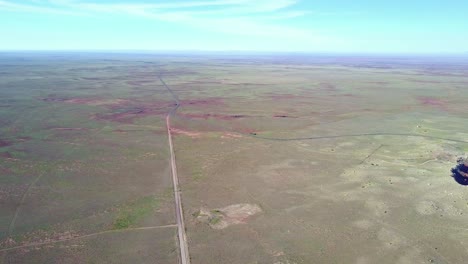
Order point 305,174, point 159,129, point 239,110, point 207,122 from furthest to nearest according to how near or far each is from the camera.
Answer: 1. point 239,110
2. point 207,122
3. point 159,129
4. point 305,174

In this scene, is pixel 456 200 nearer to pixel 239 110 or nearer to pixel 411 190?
pixel 411 190

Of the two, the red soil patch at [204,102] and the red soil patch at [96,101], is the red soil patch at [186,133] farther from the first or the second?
the red soil patch at [96,101]

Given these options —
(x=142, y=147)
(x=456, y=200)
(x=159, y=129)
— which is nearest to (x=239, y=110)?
(x=159, y=129)

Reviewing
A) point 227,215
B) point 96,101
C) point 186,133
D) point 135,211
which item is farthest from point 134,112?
point 227,215

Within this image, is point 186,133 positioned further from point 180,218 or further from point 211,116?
point 180,218

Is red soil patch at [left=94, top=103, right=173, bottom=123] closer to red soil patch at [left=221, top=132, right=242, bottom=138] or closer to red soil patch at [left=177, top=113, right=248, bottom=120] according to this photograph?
red soil patch at [left=177, top=113, right=248, bottom=120]

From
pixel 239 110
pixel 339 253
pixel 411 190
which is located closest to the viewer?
pixel 339 253
